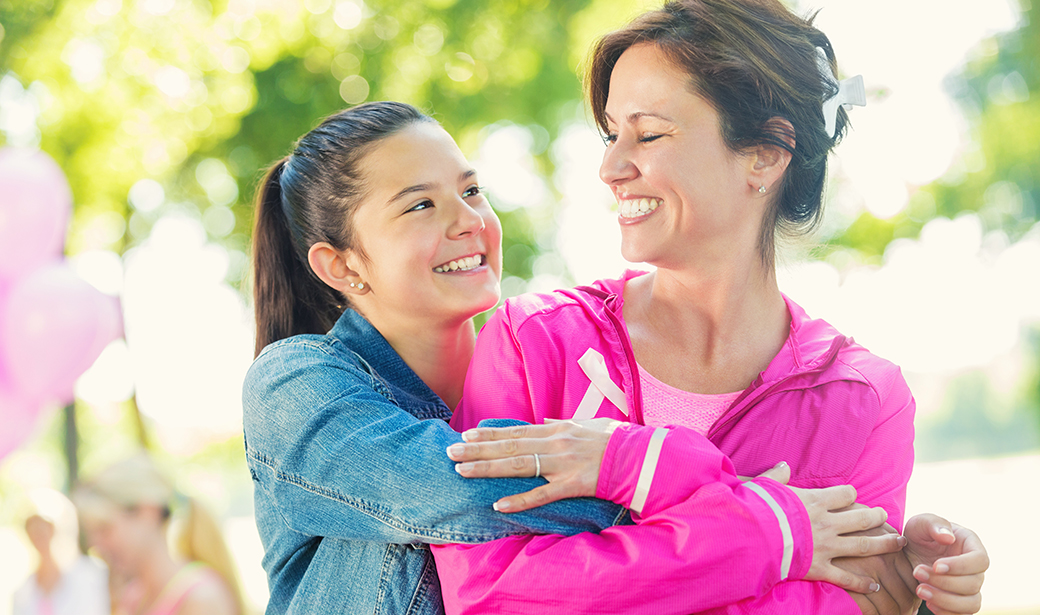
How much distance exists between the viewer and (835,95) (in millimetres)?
1823

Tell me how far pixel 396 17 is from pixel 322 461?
4.72 m

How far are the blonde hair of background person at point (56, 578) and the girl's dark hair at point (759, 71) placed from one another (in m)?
4.24

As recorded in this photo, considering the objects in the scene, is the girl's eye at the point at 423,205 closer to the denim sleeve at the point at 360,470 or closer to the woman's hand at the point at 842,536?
the denim sleeve at the point at 360,470

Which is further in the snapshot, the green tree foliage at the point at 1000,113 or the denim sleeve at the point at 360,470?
the green tree foliage at the point at 1000,113

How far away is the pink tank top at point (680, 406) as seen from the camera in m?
1.67

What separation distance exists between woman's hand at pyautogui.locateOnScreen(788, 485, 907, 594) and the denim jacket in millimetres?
323

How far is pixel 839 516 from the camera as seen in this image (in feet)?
4.75

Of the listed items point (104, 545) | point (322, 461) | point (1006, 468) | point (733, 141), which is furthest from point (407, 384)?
point (1006, 468)

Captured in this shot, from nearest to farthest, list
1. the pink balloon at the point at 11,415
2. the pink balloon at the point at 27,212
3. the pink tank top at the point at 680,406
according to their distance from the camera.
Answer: the pink tank top at the point at 680,406 < the pink balloon at the point at 27,212 < the pink balloon at the point at 11,415

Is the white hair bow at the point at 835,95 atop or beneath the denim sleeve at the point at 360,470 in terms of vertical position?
atop

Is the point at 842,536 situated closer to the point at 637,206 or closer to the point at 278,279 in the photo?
the point at 637,206

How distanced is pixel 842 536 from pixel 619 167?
2.64ft

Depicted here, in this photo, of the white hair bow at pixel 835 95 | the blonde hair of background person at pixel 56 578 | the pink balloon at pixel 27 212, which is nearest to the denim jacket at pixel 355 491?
the white hair bow at pixel 835 95

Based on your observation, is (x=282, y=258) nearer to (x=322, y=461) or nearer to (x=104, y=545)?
(x=322, y=461)
